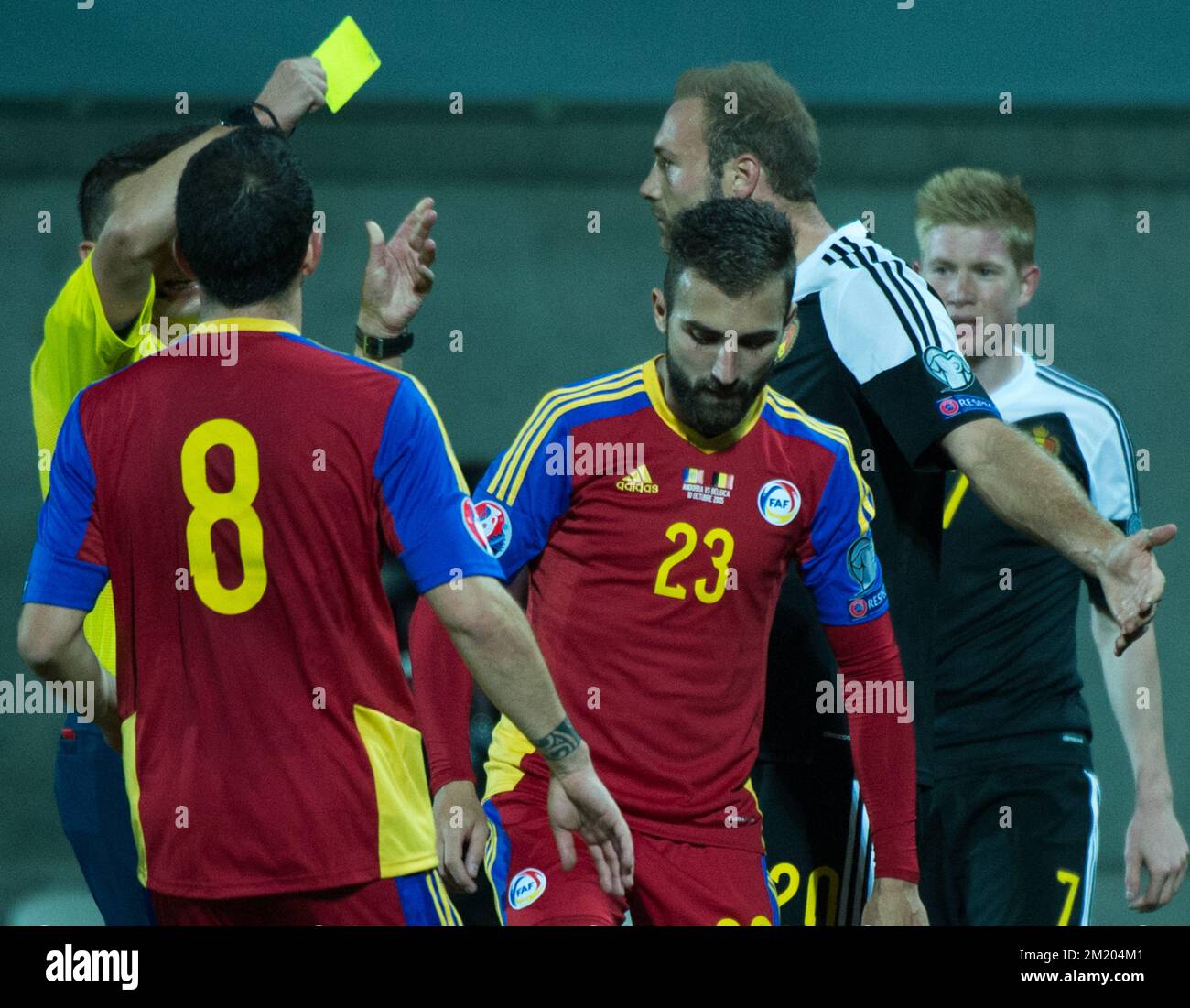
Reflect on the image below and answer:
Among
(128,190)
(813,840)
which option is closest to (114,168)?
(128,190)

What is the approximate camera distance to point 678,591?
10.7 feet

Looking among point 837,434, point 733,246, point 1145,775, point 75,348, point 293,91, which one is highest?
point 293,91

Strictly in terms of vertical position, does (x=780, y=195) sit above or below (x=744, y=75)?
below

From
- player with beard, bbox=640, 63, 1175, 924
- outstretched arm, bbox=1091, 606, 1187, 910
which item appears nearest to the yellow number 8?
player with beard, bbox=640, 63, 1175, 924

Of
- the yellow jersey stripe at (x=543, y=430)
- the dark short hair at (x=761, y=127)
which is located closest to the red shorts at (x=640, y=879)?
the yellow jersey stripe at (x=543, y=430)

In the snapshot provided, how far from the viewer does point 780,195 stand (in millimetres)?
3910

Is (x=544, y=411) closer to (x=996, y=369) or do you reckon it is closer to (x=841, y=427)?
(x=841, y=427)

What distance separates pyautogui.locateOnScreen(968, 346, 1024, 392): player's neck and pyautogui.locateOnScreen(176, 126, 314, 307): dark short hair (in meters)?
2.61

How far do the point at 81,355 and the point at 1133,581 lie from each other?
2.08 m

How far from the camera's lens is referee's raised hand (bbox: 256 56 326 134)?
3.30 metres

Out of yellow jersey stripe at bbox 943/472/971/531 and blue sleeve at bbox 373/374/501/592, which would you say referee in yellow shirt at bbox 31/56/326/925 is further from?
yellow jersey stripe at bbox 943/472/971/531

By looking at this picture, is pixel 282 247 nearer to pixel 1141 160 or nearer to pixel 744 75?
pixel 744 75
